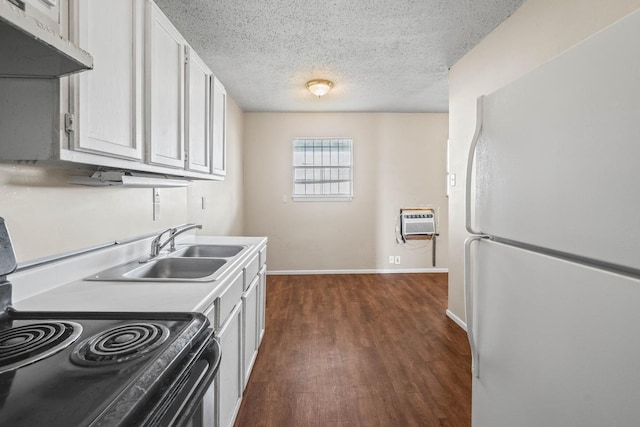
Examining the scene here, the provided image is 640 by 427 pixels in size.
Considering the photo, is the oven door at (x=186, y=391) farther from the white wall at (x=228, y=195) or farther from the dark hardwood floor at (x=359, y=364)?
the white wall at (x=228, y=195)

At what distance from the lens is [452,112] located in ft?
10.8

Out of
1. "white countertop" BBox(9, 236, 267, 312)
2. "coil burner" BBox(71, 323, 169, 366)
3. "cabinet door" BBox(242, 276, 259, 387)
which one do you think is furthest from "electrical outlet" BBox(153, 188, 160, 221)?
"coil burner" BBox(71, 323, 169, 366)

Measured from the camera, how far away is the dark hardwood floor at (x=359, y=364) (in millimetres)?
1860

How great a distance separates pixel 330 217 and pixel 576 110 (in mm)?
4325

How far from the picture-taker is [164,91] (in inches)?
61.6

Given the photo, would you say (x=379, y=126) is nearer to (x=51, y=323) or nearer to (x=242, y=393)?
(x=242, y=393)

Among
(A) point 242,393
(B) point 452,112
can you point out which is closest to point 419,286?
(B) point 452,112

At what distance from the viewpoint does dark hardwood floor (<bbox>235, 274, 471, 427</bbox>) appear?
6.10 ft

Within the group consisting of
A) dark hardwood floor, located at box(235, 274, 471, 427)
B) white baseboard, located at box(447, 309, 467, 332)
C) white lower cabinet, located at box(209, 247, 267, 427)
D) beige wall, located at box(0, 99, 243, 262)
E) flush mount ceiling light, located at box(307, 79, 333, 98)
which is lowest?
dark hardwood floor, located at box(235, 274, 471, 427)

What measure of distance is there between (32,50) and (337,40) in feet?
7.72

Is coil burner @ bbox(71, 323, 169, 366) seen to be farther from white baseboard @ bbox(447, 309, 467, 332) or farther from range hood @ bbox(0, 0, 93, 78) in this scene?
white baseboard @ bbox(447, 309, 467, 332)

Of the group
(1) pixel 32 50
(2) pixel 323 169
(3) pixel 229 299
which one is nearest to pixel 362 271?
(2) pixel 323 169

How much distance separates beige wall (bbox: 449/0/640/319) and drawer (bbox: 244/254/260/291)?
→ 1.91 metres

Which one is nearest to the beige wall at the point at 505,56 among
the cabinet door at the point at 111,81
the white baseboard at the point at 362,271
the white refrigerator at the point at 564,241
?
the white refrigerator at the point at 564,241
